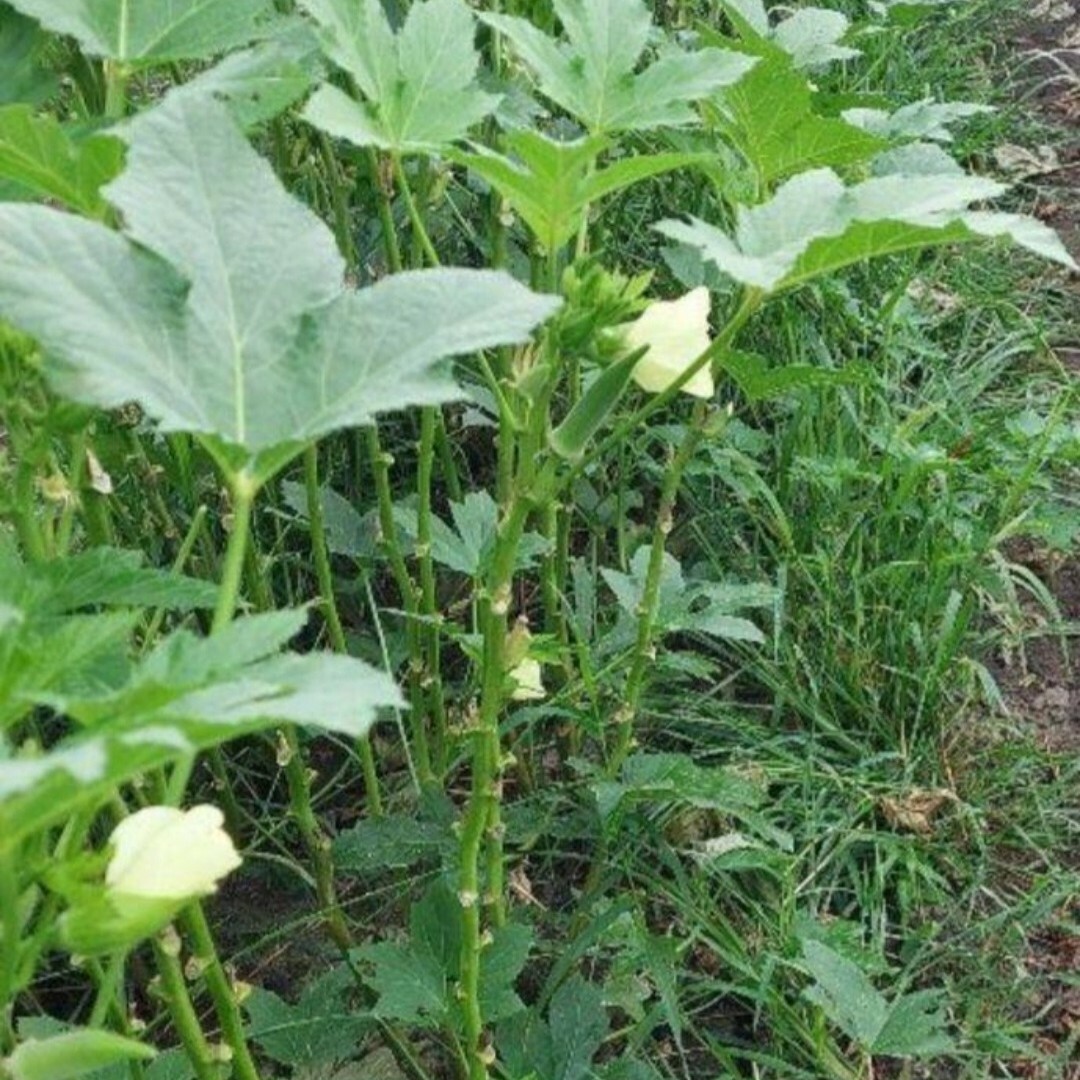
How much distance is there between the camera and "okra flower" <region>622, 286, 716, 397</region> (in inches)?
38.8

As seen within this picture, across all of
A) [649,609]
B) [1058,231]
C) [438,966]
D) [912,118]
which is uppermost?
[912,118]

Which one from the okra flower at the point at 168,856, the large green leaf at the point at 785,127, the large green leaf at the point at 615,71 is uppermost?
the large green leaf at the point at 615,71

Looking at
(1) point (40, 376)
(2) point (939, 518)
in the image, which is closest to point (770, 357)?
(2) point (939, 518)

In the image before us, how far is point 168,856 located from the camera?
2.40 feet

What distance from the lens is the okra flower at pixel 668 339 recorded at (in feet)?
Result: 3.24

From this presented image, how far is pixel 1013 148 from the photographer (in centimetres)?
272

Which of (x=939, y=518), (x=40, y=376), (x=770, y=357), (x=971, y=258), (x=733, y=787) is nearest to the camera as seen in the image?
(x=40, y=376)

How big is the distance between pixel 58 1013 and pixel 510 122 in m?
0.85

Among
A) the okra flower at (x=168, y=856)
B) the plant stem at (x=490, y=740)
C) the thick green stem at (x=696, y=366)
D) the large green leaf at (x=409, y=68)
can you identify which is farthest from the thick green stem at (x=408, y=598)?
the okra flower at (x=168, y=856)

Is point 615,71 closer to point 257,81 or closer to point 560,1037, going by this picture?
point 257,81

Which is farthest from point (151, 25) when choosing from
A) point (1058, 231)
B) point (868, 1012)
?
point (1058, 231)

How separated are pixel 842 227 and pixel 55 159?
1.32ft

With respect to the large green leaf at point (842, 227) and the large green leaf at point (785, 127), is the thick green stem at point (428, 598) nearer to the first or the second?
the large green leaf at point (785, 127)

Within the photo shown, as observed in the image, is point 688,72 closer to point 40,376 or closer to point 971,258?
point 40,376
